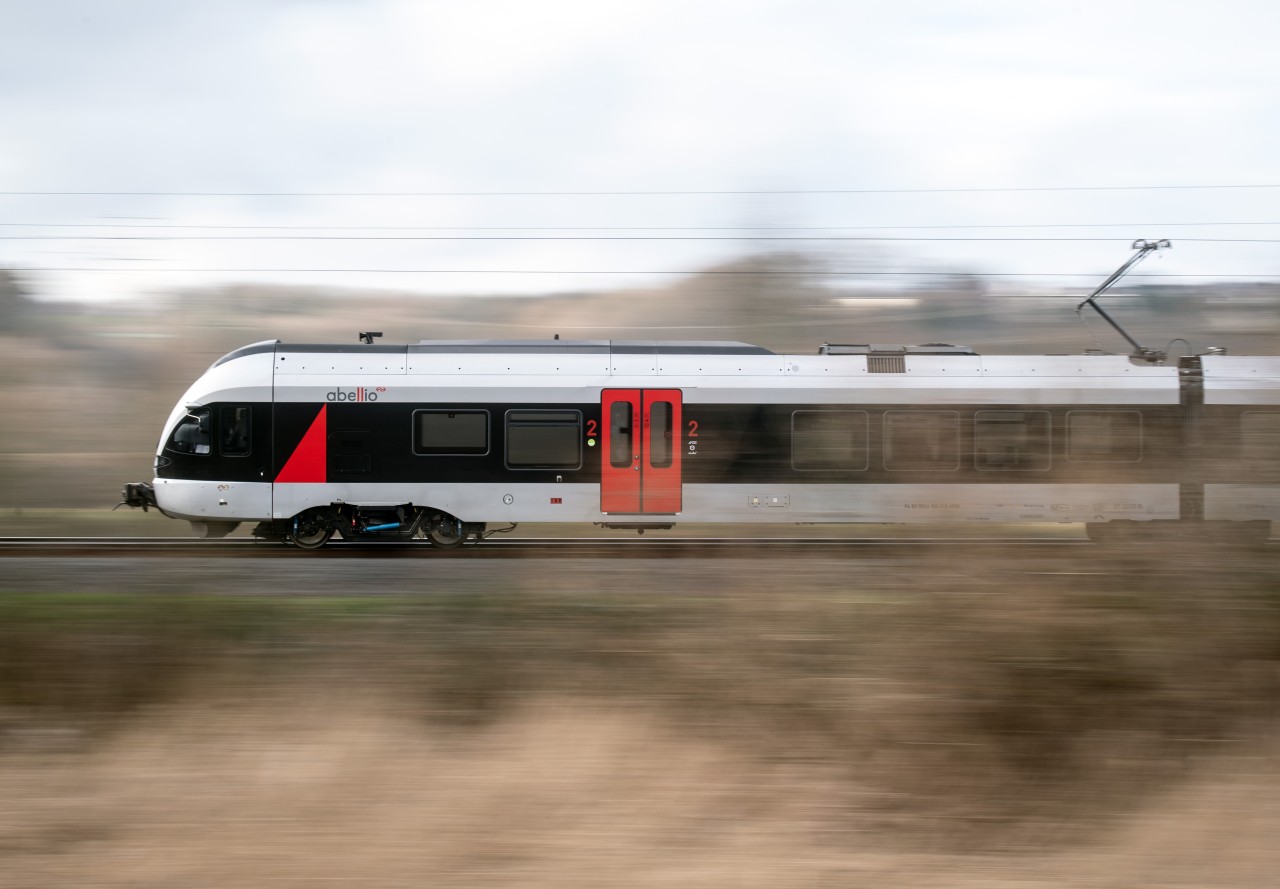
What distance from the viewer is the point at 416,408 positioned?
15.6 meters

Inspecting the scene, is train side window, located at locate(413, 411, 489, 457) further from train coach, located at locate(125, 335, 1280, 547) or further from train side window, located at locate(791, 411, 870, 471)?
train side window, located at locate(791, 411, 870, 471)

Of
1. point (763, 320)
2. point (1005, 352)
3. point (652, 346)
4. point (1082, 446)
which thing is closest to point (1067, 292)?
point (763, 320)

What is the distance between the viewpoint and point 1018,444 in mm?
10562

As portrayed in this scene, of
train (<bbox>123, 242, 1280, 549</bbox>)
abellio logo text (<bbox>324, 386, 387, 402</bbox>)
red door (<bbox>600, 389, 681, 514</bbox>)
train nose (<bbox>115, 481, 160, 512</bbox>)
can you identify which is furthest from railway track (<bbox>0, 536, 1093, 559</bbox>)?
abellio logo text (<bbox>324, 386, 387, 402</bbox>)

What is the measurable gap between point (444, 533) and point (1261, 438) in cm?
1223

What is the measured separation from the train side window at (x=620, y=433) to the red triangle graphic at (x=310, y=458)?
429 cm

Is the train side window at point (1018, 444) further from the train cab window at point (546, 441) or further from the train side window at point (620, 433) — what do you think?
the train cab window at point (546, 441)

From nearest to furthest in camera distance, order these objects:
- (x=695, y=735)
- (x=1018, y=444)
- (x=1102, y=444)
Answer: (x=695, y=735), (x=1102, y=444), (x=1018, y=444)

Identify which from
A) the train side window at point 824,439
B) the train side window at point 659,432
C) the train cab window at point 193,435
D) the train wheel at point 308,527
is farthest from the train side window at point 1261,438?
the train cab window at point 193,435

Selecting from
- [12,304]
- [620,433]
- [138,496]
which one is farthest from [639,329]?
[12,304]

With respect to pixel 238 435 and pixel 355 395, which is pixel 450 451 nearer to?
pixel 355 395

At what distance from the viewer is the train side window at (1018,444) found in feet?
28.9

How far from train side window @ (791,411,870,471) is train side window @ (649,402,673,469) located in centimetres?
190

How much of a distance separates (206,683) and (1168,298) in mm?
7759
